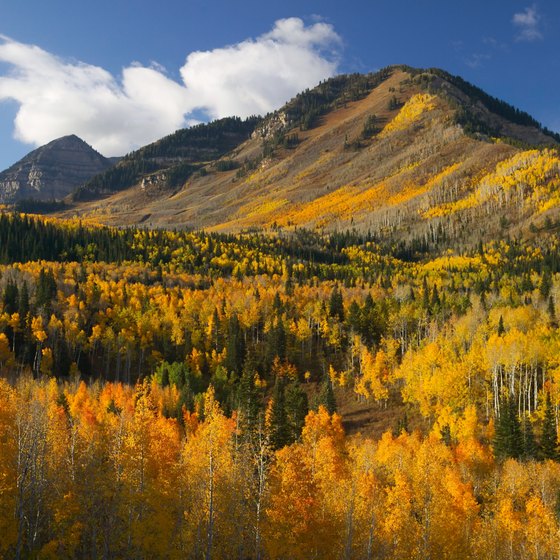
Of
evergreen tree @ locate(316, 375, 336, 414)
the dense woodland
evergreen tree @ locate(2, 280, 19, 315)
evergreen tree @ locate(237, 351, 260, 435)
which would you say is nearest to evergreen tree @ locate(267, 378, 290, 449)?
the dense woodland

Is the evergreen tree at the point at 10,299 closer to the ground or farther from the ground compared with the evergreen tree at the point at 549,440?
farther from the ground

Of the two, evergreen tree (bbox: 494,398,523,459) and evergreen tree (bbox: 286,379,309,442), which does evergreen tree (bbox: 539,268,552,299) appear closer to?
evergreen tree (bbox: 494,398,523,459)

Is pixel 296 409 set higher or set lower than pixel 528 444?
higher

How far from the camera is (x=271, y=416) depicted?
256ft

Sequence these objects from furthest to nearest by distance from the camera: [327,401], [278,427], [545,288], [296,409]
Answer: [545,288] < [327,401] < [296,409] < [278,427]

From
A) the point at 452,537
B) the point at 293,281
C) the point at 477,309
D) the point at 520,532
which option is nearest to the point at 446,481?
the point at 520,532

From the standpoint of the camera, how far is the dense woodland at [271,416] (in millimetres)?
34719

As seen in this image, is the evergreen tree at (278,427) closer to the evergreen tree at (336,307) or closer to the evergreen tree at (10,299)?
the evergreen tree at (336,307)

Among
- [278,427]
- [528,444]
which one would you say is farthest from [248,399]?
[528,444]

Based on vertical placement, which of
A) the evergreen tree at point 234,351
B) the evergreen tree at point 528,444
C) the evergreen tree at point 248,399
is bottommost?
the evergreen tree at point 528,444

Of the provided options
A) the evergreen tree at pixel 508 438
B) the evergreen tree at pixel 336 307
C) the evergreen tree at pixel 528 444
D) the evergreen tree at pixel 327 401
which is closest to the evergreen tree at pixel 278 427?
the evergreen tree at pixel 327 401

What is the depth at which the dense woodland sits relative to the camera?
34.7 meters

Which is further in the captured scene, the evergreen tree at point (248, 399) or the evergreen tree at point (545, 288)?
the evergreen tree at point (545, 288)

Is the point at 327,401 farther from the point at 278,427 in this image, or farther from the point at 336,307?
the point at 336,307
